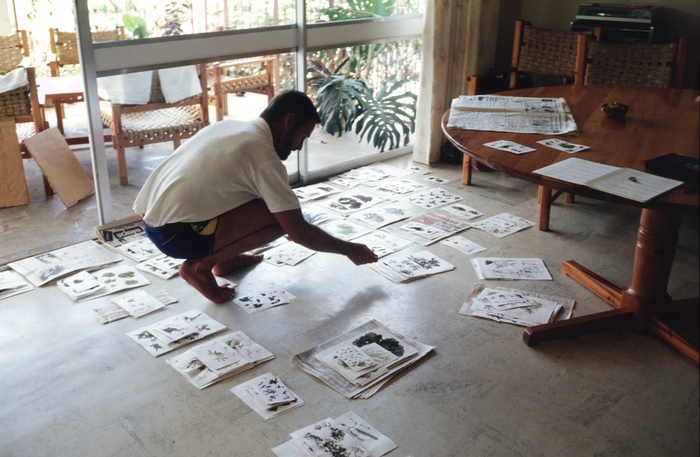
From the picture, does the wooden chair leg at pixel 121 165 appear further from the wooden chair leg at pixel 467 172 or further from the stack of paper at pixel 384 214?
the wooden chair leg at pixel 467 172

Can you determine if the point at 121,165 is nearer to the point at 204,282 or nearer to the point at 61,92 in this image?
the point at 61,92

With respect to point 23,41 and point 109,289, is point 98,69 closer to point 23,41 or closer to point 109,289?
point 109,289

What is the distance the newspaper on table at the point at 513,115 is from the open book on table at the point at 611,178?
0.40 metres

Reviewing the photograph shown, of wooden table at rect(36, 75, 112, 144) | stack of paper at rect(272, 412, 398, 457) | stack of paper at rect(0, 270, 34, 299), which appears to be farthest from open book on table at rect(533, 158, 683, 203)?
wooden table at rect(36, 75, 112, 144)

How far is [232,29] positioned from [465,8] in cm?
153

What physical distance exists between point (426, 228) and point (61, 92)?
2.65m

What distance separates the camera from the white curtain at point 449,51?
4.24 m

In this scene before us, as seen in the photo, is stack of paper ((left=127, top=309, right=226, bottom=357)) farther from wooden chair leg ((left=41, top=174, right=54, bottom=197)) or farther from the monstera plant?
the monstera plant

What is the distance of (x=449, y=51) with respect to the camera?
4312 mm

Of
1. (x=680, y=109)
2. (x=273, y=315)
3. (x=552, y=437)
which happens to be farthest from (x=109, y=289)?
(x=680, y=109)

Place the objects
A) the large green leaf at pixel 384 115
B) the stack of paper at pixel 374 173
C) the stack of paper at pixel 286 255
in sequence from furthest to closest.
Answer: the large green leaf at pixel 384 115, the stack of paper at pixel 374 173, the stack of paper at pixel 286 255

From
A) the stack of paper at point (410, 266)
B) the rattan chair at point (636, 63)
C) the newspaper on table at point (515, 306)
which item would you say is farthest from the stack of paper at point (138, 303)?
the rattan chair at point (636, 63)

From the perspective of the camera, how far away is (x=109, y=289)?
283 centimetres

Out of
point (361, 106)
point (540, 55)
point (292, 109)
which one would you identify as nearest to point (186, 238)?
point (292, 109)
